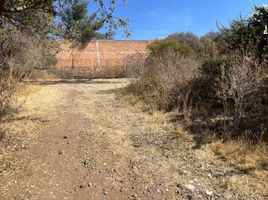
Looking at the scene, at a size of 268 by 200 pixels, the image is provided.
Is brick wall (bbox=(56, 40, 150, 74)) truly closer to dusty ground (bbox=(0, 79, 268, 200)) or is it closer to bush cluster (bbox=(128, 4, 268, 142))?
bush cluster (bbox=(128, 4, 268, 142))

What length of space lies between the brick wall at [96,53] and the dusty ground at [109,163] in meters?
21.5

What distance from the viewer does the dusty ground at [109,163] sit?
368 centimetres

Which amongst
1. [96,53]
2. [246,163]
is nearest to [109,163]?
[246,163]

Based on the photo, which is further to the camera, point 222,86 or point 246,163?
point 222,86

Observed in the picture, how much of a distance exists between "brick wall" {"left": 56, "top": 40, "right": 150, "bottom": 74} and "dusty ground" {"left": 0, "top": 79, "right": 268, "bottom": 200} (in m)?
21.5

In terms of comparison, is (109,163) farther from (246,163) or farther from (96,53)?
(96,53)

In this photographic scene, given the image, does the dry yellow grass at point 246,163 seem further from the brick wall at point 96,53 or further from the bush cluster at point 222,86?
the brick wall at point 96,53

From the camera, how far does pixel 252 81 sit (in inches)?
235

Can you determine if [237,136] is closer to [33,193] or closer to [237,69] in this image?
[237,69]

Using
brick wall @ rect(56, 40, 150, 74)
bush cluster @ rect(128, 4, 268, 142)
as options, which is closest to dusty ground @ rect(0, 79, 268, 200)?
bush cluster @ rect(128, 4, 268, 142)

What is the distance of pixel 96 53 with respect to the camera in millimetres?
28734

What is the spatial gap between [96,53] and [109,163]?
25.0m

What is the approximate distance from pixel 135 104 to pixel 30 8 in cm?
437

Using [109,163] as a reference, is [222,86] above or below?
above
